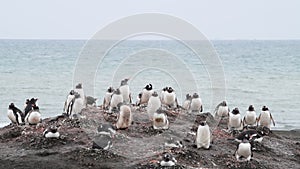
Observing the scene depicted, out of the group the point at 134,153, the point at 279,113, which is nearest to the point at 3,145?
the point at 134,153

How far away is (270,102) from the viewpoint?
34.2m

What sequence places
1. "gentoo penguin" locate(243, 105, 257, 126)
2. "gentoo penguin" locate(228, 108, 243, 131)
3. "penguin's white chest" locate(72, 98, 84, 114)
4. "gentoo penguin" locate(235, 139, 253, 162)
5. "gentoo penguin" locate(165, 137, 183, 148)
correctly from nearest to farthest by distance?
"gentoo penguin" locate(235, 139, 253, 162)
"gentoo penguin" locate(165, 137, 183, 148)
"penguin's white chest" locate(72, 98, 84, 114)
"gentoo penguin" locate(228, 108, 243, 131)
"gentoo penguin" locate(243, 105, 257, 126)

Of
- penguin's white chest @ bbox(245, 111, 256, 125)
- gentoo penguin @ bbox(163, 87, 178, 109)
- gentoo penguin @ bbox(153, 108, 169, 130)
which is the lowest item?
penguin's white chest @ bbox(245, 111, 256, 125)

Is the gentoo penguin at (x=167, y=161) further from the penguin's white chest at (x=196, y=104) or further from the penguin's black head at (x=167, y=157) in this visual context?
the penguin's white chest at (x=196, y=104)

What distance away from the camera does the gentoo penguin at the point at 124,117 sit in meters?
14.0

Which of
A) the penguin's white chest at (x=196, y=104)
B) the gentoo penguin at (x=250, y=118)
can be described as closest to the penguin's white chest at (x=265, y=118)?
the gentoo penguin at (x=250, y=118)

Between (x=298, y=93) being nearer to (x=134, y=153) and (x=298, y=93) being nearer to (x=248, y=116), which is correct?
(x=248, y=116)

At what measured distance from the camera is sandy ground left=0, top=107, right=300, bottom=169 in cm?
1151

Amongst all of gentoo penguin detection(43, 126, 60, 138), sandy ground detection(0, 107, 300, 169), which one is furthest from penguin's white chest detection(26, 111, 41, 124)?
gentoo penguin detection(43, 126, 60, 138)

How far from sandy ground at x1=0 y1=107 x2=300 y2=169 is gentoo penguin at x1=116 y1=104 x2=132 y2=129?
0.20m

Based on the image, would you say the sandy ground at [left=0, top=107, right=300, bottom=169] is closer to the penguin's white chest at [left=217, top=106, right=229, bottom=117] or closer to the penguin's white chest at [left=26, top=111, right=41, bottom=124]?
the penguin's white chest at [left=26, top=111, right=41, bottom=124]

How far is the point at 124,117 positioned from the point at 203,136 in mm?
2494

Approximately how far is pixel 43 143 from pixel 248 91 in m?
29.6

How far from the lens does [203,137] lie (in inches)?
516
